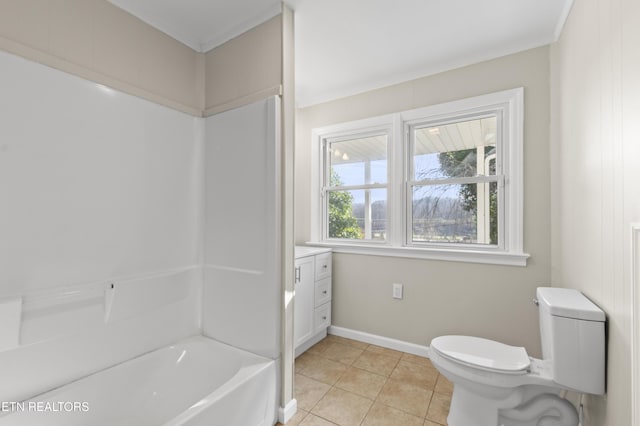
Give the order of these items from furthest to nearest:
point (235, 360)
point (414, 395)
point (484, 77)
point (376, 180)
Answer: point (376, 180)
point (484, 77)
point (414, 395)
point (235, 360)

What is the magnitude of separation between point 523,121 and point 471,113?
1.21 ft

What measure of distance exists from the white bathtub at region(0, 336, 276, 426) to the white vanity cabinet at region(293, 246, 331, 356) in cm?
67

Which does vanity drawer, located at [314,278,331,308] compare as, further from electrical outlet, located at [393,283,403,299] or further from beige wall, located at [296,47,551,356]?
electrical outlet, located at [393,283,403,299]

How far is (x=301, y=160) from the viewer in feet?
9.96

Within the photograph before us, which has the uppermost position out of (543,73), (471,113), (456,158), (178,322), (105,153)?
(543,73)

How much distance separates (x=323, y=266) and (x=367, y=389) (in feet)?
3.38

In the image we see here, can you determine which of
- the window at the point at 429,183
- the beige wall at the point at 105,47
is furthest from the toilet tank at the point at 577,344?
the beige wall at the point at 105,47

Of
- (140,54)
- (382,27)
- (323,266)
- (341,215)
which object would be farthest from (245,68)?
(323,266)

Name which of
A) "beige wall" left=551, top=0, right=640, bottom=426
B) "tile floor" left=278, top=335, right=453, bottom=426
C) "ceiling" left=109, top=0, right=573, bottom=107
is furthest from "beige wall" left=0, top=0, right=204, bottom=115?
"beige wall" left=551, top=0, right=640, bottom=426

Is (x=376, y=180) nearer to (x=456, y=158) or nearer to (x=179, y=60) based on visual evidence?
(x=456, y=158)

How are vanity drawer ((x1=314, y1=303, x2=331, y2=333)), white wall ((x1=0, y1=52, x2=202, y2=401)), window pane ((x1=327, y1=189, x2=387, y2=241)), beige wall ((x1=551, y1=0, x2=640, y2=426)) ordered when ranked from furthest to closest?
window pane ((x1=327, y1=189, x2=387, y2=241))
vanity drawer ((x1=314, y1=303, x2=331, y2=333))
white wall ((x1=0, y1=52, x2=202, y2=401))
beige wall ((x1=551, y1=0, x2=640, y2=426))

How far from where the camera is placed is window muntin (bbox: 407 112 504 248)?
2.22 meters

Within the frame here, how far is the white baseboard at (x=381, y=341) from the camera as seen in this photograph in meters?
2.37

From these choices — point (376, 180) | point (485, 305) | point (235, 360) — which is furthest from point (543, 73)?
point (235, 360)
